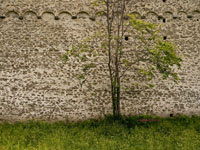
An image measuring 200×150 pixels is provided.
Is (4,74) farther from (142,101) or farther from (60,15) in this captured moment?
(142,101)

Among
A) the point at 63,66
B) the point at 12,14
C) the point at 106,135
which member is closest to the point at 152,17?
the point at 63,66

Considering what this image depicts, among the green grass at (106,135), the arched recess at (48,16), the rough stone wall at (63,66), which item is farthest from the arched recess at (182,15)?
the arched recess at (48,16)

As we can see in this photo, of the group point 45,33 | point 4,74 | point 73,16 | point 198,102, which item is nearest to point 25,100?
point 4,74

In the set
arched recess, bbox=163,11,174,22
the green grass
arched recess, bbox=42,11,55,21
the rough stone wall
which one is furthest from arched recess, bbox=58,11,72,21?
the green grass

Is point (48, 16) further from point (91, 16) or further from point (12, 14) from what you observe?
point (91, 16)

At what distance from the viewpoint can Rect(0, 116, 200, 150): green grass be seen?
16.9ft

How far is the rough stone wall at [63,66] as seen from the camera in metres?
7.44

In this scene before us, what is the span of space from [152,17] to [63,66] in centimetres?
437

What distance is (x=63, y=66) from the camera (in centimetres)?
770

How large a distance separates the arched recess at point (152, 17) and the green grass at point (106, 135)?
4.18 m

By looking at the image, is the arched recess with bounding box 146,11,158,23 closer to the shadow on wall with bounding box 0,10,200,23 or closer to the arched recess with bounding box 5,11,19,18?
the shadow on wall with bounding box 0,10,200,23

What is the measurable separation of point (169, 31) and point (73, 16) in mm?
4138

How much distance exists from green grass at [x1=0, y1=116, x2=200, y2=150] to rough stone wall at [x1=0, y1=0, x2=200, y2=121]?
0.61 m

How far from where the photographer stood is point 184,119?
24.2ft
